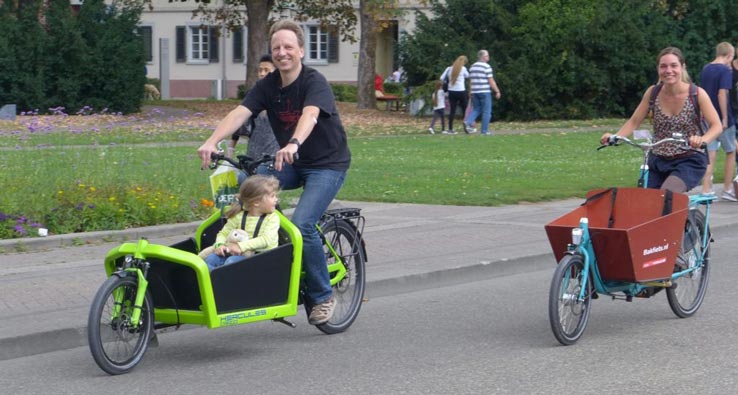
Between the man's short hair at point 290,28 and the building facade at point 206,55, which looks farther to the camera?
the building facade at point 206,55

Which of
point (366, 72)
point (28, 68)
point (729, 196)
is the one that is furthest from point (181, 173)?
point (366, 72)

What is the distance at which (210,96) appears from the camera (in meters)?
59.5

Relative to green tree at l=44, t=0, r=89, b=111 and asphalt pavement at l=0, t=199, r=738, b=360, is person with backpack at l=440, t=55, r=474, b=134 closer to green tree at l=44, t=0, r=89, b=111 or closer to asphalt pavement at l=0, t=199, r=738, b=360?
green tree at l=44, t=0, r=89, b=111

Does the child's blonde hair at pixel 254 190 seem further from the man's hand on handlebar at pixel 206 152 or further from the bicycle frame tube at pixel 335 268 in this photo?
the bicycle frame tube at pixel 335 268

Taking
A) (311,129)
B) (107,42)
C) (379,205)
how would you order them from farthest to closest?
(107,42) < (379,205) < (311,129)

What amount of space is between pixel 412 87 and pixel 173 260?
103 ft

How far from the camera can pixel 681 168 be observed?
28.1 feet

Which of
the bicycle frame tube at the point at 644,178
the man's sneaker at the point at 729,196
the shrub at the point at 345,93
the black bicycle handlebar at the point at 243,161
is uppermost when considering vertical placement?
the black bicycle handlebar at the point at 243,161

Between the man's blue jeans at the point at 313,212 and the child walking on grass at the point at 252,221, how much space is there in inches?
10.4

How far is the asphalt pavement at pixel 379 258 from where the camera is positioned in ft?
25.7

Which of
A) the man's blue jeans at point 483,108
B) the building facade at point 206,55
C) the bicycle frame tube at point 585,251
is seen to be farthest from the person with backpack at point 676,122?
the building facade at point 206,55

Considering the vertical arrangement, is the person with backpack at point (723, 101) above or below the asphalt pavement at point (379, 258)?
above

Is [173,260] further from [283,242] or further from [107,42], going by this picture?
[107,42]

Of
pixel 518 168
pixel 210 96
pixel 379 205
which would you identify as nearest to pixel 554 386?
pixel 379 205
